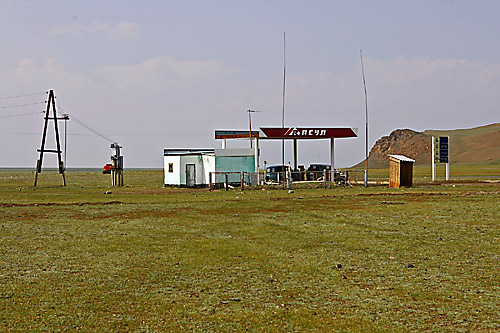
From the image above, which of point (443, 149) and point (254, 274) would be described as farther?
point (443, 149)

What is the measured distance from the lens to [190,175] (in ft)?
169

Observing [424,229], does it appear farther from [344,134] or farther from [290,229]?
[344,134]

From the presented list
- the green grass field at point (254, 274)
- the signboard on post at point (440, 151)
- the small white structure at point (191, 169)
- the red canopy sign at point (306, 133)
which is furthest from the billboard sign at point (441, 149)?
the green grass field at point (254, 274)

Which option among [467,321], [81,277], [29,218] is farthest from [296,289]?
[29,218]

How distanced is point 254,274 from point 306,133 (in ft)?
127

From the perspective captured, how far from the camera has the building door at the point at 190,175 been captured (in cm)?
5106

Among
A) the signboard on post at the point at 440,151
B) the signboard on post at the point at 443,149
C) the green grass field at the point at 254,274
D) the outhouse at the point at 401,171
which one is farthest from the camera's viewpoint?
the signboard on post at the point at 443,149

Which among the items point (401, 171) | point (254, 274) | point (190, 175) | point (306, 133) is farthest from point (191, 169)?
point (254, 274)

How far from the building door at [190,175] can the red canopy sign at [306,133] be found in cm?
771

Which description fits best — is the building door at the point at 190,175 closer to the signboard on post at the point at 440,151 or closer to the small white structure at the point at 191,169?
the small white structure at the point at 191,169

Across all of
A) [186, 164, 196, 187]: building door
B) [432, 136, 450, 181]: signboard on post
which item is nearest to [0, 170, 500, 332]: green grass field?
[186, 164, 196, 187]: building door

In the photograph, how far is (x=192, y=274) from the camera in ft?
35.1

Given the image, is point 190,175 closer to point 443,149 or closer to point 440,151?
point 440,151

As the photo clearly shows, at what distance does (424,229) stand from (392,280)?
7.11 m
